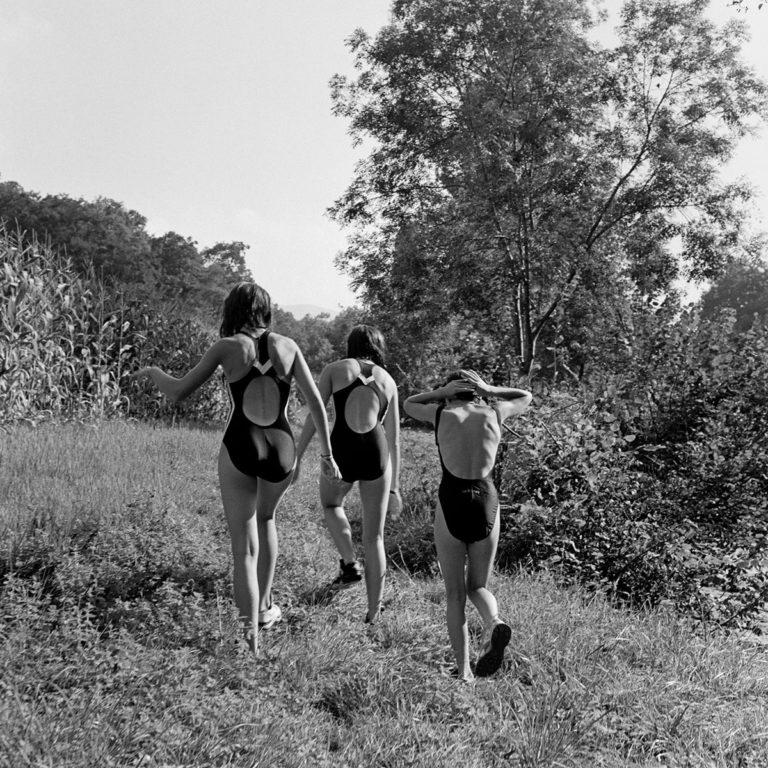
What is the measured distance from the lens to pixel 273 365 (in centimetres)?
391

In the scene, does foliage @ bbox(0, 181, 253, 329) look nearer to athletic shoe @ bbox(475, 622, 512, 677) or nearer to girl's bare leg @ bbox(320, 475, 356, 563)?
girl's bare leg @ bbox(320, 475, 356, 563)

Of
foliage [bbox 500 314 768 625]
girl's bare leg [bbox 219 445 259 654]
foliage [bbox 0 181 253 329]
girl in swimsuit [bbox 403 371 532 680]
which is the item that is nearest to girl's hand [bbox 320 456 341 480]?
girl's bare leg [bbox 219 445 259 654]

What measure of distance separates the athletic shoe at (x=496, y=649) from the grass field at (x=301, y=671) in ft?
0.64

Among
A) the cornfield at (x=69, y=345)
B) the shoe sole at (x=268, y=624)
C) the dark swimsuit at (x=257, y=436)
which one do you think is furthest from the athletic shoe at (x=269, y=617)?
the cornfield at (x=69, y=345)

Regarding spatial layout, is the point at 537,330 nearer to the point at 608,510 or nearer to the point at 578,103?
the point at 578,103

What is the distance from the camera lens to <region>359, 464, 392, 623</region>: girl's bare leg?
450 cm

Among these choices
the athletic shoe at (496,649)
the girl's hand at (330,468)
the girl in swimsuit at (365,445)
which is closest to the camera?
the athletic shoe at (496,649)

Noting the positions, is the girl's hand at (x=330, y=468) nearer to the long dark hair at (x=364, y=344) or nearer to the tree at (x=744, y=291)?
the long dark hair at (x=364, y=344)

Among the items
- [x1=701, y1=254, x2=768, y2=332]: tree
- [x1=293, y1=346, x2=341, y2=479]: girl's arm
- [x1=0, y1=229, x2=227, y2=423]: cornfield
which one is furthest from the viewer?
[x1=701, y1=254, x2=768, y2=332]: tree

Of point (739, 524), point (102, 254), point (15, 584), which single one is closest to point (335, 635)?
point (15, 584)

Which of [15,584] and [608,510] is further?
[608,510]

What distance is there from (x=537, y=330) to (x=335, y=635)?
51.0 feet

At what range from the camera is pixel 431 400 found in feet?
14.2

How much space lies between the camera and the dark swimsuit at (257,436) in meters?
3.83
